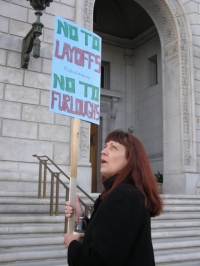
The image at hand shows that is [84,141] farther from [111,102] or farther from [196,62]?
[111,102]

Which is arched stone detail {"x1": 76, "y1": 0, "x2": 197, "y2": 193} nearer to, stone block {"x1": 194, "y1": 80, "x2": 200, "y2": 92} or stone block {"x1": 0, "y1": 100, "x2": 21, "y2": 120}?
stone block {"x1": 194, "y1": 80, "x2": 200, "y2": 92}

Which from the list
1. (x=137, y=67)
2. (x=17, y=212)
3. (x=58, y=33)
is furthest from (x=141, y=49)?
(x=58, y=33)

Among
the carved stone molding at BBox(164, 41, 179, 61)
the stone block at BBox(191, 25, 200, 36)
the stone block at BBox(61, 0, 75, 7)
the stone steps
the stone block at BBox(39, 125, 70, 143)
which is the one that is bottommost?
the stone steps

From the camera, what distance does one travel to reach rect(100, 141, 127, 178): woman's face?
2.06 meters

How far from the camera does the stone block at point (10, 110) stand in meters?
8.05

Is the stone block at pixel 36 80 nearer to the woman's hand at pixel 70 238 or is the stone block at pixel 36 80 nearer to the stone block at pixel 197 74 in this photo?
the stone block at pixel 197 74

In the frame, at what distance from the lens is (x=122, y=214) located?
1734 mm

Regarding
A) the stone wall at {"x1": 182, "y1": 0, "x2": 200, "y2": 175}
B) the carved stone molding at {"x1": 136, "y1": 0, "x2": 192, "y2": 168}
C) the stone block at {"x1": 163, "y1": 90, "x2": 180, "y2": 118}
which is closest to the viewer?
the carved stone molding at {"x1": 136, "y1": 0, "x2": 192, "y2": 168}

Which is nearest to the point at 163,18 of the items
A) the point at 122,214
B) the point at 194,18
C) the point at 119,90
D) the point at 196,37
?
the point at 194,18

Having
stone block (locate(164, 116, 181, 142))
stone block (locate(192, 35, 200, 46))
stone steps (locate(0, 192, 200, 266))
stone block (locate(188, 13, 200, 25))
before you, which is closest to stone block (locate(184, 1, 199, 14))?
stone block (locate(188, 13, 200, 25))

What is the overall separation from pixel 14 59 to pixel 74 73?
5.95 metres

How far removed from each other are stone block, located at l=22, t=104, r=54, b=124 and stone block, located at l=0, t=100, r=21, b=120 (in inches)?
6.0

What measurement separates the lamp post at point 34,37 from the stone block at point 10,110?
1048mm

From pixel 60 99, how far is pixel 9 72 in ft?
19.5
